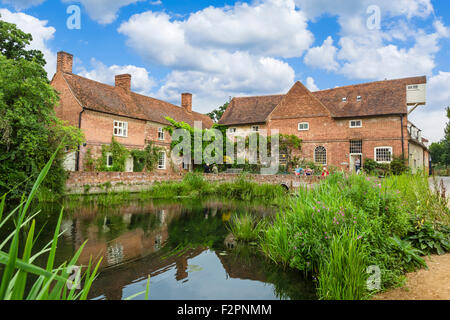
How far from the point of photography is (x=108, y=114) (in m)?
25.0

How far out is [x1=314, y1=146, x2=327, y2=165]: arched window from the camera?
1114 inches

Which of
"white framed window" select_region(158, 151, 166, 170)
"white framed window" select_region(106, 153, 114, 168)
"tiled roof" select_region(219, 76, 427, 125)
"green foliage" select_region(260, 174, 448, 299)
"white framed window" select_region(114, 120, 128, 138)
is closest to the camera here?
"green foliage" select_region(260, 174, 448, 299)

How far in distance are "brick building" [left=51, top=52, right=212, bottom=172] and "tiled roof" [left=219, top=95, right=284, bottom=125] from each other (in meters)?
6.33

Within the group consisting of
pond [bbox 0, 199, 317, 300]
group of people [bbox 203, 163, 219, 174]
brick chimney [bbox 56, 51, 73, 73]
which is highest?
brick chimney [bbox 56, 51, 73, 73]

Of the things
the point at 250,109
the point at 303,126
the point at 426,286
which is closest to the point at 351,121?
the point at 303,126

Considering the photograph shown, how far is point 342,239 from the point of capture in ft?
14.4

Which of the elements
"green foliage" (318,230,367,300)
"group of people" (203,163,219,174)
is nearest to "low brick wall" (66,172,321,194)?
"group of people" (203,163,219,174)

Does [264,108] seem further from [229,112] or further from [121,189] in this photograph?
[121,189]

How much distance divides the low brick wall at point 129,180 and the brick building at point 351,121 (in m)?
8.87

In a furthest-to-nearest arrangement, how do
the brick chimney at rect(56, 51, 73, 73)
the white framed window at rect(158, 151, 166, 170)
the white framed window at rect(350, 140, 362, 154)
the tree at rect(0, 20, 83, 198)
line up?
the white framed window at rect(158, 151, 166, 170) → the white framed window at rect(350, 140, 362, 154) → the brick chimney at rect(56, 51, 73, 73) → the tree at rect(0, 20, 83, 198)

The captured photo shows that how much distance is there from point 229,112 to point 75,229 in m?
26.6

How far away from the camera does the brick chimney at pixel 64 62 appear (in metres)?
24.1

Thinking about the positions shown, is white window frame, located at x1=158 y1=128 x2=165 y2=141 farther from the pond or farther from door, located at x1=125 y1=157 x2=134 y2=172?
the pond
